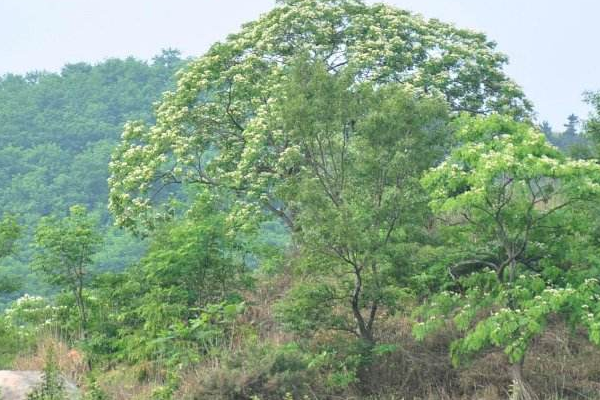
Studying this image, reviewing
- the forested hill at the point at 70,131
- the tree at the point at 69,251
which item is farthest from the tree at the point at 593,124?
the forested hill at the point at 70,131

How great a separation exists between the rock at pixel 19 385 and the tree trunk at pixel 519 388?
20.9ft

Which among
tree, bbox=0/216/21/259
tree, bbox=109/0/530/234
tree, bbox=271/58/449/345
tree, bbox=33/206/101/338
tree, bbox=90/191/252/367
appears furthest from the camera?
tree, bbox=109/0/530/234

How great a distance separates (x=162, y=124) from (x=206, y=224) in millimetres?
7042

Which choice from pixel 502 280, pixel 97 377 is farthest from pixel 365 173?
pixel 97 377

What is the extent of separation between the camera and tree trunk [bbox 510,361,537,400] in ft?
53.1

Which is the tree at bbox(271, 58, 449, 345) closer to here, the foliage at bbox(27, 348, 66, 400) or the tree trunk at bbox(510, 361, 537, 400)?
the tree trunk at bbox(510, 361, 537, 400)

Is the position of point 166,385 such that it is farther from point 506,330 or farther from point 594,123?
point 594,123

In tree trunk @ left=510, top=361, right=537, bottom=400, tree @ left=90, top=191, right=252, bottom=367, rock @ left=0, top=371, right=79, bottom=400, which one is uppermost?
tree @ left=90, top=191, right=252, bottom=367

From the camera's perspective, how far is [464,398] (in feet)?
56.2

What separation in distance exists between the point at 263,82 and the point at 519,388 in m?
11.8

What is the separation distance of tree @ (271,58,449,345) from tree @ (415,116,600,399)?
28.5 inches

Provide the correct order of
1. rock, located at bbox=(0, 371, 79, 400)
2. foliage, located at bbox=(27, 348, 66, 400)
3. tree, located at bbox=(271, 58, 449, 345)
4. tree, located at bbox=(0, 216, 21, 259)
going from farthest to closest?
1. tree, located at bbox=(0, 216, 21, 259)
2. tree, located at bbox=(271, 58, 449, 345)
3. rock, located at bbox=(0, 371, 79, 400)
4. foliage, located at bbox=(27, 348, 66, 400)

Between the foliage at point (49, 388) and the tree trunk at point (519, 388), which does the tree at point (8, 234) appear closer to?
the foliage at point (49, 388)

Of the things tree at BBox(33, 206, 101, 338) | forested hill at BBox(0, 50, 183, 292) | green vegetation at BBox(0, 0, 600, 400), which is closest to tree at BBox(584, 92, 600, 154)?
green vegetation at BBox(0, 0, 600, 400)
